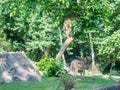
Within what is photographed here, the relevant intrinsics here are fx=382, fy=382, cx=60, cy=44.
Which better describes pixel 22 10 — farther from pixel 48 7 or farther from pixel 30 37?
pixel 30 37

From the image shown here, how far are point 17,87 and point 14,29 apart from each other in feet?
56.8

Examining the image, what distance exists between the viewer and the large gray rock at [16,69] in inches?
583

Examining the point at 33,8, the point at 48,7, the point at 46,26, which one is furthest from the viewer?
the point at 46,26

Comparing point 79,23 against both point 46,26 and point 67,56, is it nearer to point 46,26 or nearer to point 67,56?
point 46,26

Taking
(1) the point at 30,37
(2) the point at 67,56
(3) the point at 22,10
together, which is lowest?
(2) the point at 67,56

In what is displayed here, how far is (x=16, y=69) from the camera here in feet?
50.6

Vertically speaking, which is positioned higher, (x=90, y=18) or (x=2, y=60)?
(x=90, y=18)

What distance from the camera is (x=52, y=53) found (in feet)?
102

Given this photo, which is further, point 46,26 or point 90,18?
point 46,26

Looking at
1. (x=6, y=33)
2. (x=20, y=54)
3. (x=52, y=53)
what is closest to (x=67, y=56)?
(x=52, y=53)

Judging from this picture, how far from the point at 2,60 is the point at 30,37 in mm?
14458

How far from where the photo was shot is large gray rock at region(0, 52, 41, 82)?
14.8 metres

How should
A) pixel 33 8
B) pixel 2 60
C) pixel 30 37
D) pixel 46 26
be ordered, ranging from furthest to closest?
pixel 30 37, pixel 46 26, pixel 2 60, pixel 33 8

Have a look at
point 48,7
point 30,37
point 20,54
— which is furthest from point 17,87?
point 30,37
